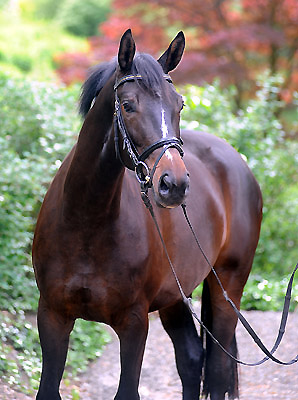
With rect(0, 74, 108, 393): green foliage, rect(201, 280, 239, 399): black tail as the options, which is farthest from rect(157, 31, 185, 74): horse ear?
rect(0, 74, 108, 393): green foliage

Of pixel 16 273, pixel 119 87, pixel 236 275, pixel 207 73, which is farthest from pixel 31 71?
A: pixel 119 87

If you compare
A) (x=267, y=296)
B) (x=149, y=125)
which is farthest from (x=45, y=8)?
(x=149, y=125)

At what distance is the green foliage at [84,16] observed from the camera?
19.5 m

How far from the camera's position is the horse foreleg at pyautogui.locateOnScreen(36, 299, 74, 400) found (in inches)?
121

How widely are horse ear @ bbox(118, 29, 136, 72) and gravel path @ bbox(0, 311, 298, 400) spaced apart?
2.36 m

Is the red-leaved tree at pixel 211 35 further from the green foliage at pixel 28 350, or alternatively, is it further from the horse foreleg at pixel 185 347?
the horse foreleg at pixel 185 347

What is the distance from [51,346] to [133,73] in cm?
136

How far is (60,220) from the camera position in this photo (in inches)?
118

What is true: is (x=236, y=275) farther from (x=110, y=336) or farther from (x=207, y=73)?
(x=207, y=73)

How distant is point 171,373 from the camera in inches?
211

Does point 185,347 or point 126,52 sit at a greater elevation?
point 126,52

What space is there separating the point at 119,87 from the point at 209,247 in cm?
142

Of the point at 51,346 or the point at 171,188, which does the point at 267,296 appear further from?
the point at 171,188

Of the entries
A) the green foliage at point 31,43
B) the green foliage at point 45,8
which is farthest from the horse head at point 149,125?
the green foliage at point 45,8
